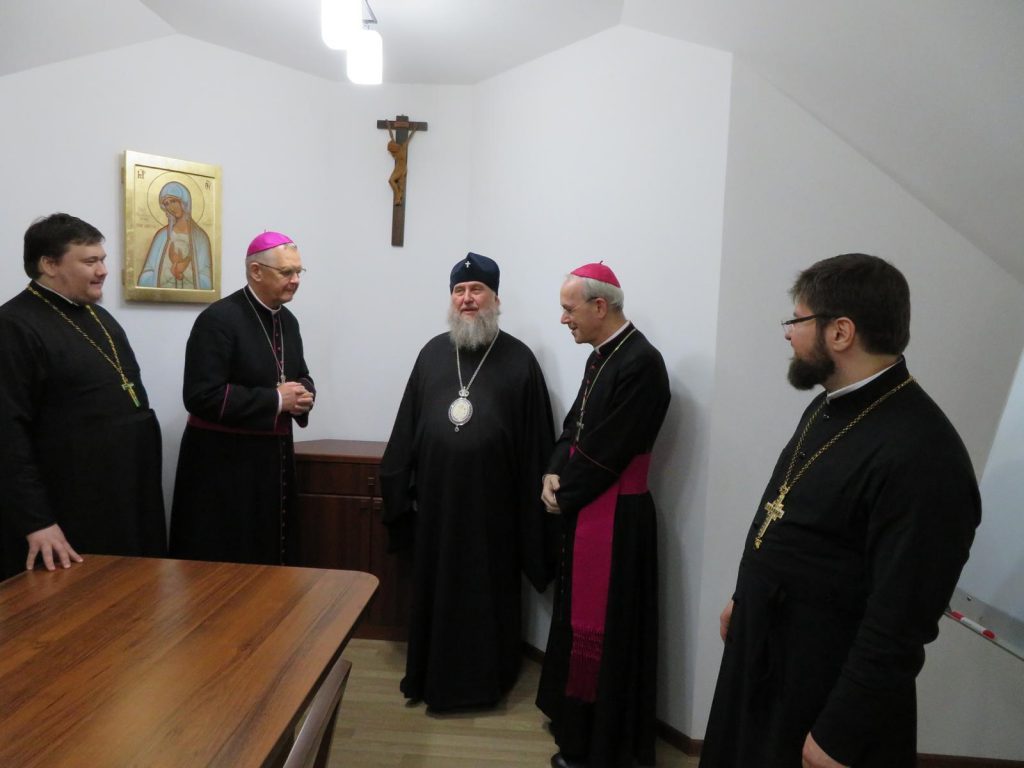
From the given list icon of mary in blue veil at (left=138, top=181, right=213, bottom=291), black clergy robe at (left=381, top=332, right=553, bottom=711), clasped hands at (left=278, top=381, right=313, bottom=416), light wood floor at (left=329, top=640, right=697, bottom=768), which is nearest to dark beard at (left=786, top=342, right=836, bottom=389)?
black clergy robe at (left=381, top=332, right=553, bottom=711)

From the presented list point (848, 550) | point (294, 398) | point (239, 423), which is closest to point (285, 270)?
point (294, 398)

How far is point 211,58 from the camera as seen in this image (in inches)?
128

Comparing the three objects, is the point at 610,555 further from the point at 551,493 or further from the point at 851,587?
the point at 851,587

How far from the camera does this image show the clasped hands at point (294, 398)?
2.79 meters

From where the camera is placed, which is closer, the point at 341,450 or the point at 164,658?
the point at 164,658

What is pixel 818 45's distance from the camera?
2.08 m

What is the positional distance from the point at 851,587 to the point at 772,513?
0.75ft

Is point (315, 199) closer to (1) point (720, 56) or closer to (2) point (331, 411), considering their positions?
(2) point (331, 411)

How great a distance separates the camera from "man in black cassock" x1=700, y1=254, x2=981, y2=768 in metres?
1.26

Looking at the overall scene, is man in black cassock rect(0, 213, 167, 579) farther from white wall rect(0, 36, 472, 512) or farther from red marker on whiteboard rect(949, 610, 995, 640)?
red marker on whiteboard rect(949, 610, 995, 640)

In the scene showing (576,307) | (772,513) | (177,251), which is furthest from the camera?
Result: (177,251)

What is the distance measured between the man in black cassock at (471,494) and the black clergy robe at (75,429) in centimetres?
95

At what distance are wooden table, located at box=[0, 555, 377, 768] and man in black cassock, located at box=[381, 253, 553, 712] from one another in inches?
44.2

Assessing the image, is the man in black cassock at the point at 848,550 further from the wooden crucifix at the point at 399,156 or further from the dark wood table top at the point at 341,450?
the wooden crucifix at the point at 399,156
